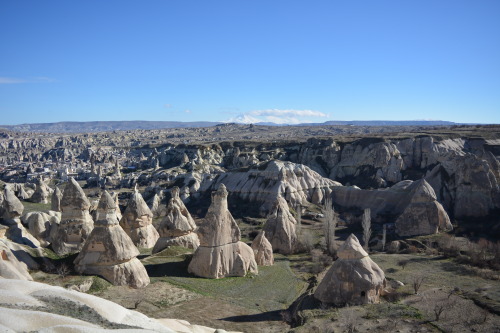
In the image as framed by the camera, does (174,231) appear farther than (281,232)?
No

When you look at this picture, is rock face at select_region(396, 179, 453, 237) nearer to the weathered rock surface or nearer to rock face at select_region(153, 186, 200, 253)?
rock face at select_region(153, 186, 200, 253)

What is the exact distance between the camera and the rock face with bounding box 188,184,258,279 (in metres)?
23.5

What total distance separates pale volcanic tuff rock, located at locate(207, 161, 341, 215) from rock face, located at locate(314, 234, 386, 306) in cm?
2912

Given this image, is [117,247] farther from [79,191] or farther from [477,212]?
[477,212]

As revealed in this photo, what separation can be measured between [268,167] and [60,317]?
49807mm

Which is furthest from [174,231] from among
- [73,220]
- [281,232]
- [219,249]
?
[281,232]

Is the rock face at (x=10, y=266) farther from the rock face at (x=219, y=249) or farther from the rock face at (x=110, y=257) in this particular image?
the rock face at (x=219, y=249)

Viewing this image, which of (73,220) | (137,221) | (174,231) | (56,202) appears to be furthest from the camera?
(56,202)

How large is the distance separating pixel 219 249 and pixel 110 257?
22.1ft

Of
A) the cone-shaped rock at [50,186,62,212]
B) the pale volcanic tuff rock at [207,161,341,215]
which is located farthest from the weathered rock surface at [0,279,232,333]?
the pale volcanic tuff rock at [207,161,341,215]

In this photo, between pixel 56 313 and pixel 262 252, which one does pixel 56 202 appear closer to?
pixel 262 252

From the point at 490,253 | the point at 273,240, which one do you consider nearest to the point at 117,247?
the point at 273,240

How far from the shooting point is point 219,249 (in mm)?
24047

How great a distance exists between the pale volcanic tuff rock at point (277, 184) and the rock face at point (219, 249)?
81.8ft
